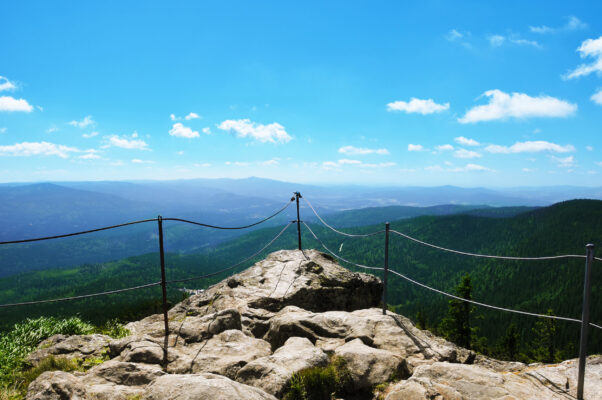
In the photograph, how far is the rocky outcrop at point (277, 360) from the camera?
4.59 meters

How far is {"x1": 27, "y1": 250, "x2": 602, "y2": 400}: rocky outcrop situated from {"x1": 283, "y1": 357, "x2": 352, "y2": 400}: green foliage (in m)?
0.11

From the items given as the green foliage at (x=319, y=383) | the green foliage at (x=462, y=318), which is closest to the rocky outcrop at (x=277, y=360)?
the green foliage at (x=319, y=383)

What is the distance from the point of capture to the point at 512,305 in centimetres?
13312

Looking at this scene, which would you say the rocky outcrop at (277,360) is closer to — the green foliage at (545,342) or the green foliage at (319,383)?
the green foliage at (319,383)

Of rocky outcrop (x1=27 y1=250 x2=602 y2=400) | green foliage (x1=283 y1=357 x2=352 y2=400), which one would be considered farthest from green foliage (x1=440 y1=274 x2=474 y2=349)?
green foliage (x1=283 y1=357 x2=352 y2=400)

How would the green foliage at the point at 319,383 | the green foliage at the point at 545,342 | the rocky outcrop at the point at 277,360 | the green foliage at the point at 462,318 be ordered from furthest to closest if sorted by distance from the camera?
the green foliage at the point at 545,342 < the green foliage at the point at 462,318 < the green foliage at the point at 319,383 < the rocky outcrop at the point at 277,360

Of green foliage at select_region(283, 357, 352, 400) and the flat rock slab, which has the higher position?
the flat rock slab

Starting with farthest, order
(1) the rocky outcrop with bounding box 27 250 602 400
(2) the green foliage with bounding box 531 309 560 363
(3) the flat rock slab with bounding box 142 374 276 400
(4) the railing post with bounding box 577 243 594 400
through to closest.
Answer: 1. (2) the green foliage with bounding box 531 309 560 363
2. (4) the railing post with bounding box 577 243 594 400
3. (1) the rocky outcrop with bounding box 27 250 602 400
4. (3) the flat rock slab with bounding box 142 374 276 400

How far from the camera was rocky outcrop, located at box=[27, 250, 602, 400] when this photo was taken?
4586 mm

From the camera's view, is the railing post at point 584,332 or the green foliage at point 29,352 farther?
the green foliage at point 29,352

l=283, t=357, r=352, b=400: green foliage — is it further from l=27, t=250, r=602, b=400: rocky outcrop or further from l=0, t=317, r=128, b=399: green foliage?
l=0, t=317, r=128, b=399: green foliage

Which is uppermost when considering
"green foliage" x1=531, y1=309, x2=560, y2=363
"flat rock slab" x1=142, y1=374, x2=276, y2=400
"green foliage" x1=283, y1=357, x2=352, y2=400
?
"flat rock slab" x1=142, y1=374, x2=276, y2=400

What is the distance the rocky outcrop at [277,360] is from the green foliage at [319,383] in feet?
Result: 0.38

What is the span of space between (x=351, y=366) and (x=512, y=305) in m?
162
